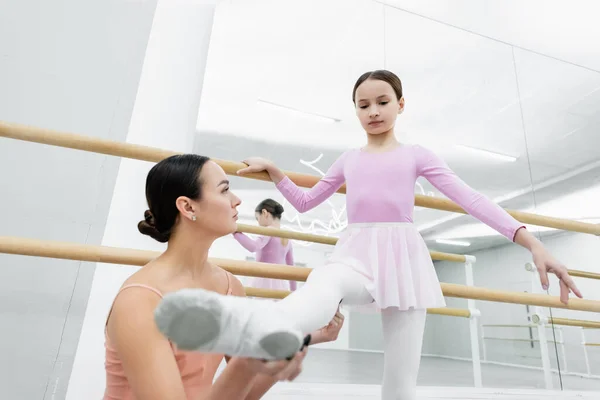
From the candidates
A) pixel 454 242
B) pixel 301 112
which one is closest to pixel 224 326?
pixel 301 112

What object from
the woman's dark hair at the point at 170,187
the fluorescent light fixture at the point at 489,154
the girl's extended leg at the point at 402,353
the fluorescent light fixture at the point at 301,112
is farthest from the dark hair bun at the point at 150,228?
the fluorescent light fixture at the point at 489,154

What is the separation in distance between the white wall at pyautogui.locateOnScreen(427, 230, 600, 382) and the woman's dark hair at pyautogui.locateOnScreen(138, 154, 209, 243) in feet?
12.3

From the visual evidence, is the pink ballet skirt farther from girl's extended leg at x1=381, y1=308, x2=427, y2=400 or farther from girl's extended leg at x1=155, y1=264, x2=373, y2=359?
girl's extended leg at x1=155, y1=264, x2=373, y2=359

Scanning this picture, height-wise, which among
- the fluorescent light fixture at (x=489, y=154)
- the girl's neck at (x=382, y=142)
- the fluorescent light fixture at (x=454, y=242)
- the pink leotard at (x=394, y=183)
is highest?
the fluorescent light fixture at (x=489, y=154)

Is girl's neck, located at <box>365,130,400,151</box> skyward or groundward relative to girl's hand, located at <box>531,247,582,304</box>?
skyward

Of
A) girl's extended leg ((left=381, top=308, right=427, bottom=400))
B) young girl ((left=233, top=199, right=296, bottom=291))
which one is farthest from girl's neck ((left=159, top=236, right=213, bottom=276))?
young girl ((left=233, top=199, right=296, bottom=291))

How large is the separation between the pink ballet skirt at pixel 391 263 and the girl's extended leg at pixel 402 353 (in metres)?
0.04

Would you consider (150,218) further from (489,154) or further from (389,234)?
(489,154)

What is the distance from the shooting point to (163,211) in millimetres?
553

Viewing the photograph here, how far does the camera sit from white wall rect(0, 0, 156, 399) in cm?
86

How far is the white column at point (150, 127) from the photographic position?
3.01 feet

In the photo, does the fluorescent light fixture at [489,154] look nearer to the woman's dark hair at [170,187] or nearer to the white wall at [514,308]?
the white wall at [514,308]

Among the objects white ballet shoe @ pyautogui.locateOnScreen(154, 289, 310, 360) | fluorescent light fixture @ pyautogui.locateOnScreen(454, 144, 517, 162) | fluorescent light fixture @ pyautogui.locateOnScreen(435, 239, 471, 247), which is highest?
fluorescent light fixture @ pyautogui.locateOnScreen(454, 144, 517, 162)

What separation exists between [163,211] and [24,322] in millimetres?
585
